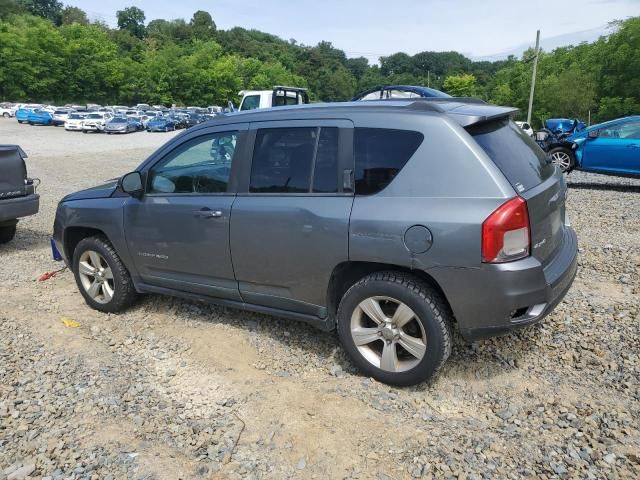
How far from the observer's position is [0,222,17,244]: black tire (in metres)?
7.26

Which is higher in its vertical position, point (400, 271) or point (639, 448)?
point (400, 271)

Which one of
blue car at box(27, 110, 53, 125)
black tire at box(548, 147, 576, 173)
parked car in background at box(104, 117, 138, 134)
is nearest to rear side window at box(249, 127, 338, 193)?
black tire at box(548, 147, 576, 173)

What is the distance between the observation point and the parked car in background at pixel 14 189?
655cm

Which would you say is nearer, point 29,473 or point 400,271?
point 29,473

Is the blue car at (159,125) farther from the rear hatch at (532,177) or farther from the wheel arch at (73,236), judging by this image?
the rear hatch at (532,177)

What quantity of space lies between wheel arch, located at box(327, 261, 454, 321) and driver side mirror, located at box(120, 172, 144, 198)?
190cm

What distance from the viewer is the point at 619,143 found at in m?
11.0

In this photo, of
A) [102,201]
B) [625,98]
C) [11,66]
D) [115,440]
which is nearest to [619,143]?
[102,201]

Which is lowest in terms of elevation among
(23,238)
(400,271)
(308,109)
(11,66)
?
(23,238)

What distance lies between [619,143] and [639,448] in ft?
33.1

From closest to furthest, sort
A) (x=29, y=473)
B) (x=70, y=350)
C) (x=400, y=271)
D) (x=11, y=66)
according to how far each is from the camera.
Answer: (x=29, y=473)
(x=400, y=271)
(x=70, y=350)
(x=11, y=66)

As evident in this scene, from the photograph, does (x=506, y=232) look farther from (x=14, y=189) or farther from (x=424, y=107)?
(x=14, y=189)

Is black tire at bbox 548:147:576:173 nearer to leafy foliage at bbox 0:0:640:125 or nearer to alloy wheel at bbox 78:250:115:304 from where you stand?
alloy wheel at bbox 78:250:115:304

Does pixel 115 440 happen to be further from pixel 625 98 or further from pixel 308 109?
pixel 625 98
